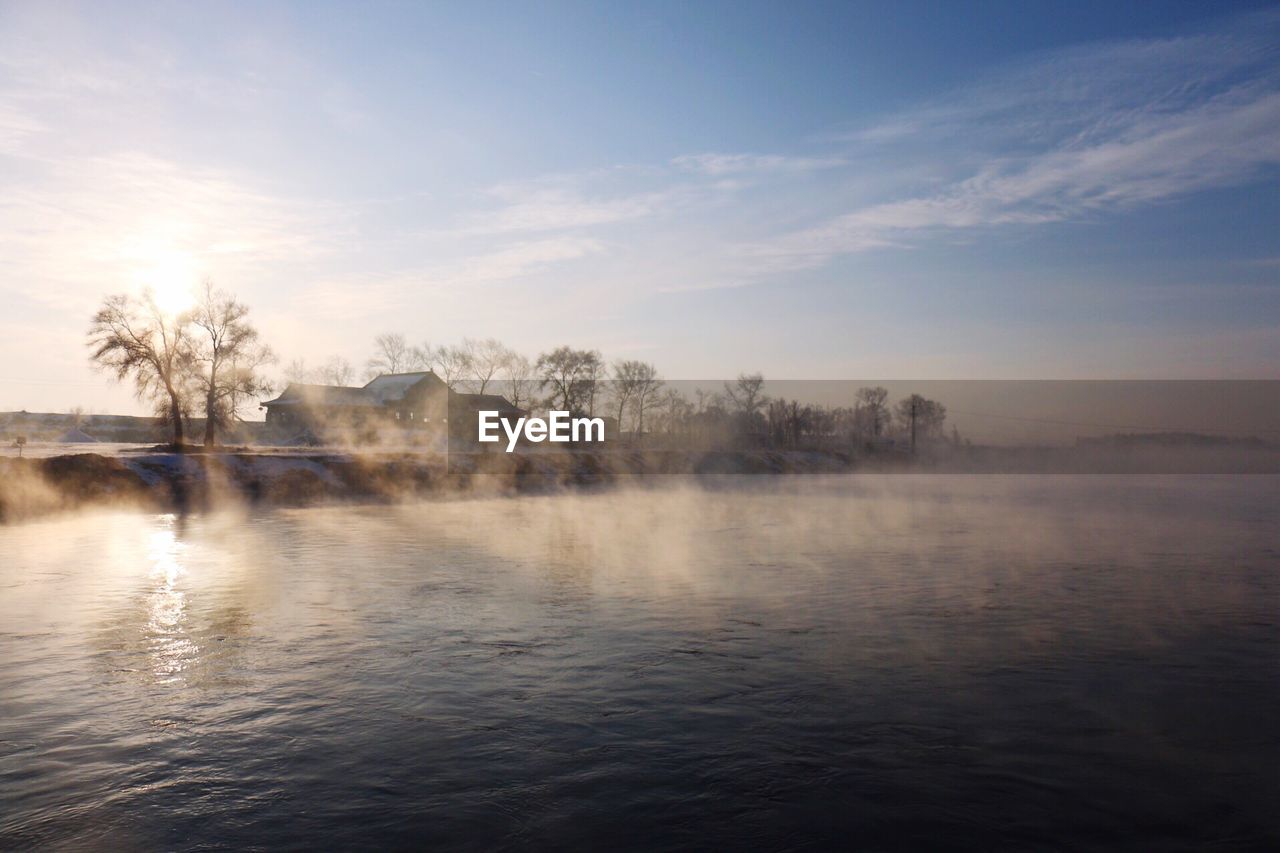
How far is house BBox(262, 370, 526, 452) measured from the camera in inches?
4075

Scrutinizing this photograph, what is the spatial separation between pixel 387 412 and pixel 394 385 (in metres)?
5.66

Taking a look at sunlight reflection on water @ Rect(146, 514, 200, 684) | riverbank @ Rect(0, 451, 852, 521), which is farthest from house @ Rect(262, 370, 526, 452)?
sunlight reflection on water @ Rect(146, 514, 200, 684)

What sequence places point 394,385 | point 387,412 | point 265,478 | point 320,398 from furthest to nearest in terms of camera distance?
point 394,385 → point 387,412 → point 320,398 → point 265,478

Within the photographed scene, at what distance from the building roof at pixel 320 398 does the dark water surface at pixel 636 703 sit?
276 feet

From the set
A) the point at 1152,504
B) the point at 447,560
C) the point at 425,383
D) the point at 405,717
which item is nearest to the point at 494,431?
the point at 425,383

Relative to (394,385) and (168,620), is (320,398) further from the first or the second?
(168,620)

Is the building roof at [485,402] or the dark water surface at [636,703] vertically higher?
the building roof at [485,402]

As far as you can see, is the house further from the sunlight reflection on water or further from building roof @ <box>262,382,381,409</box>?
the sunlight reflection on water

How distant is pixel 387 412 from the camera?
110m

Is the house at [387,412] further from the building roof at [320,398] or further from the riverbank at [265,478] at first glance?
the riverbank at [265,478]

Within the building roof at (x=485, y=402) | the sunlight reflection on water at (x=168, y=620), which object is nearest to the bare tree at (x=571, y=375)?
the building roof at (x=485, y=402)

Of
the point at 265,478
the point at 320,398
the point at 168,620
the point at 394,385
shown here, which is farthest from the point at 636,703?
the point at 394,385

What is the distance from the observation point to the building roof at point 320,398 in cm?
10544

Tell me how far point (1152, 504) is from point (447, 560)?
148 ft
